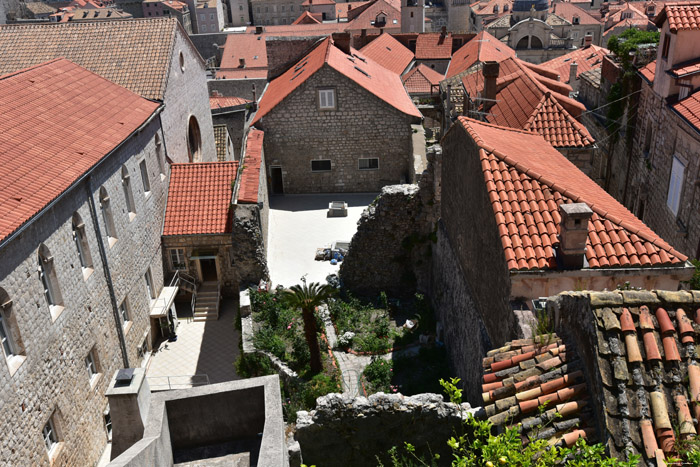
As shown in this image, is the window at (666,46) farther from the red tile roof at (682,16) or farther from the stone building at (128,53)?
the stone building at (128,53)

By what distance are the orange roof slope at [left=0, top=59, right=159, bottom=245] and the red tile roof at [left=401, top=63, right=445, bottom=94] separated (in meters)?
22.7

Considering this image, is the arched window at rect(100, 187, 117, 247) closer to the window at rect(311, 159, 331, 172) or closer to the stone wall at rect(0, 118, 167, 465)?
the stone wall at rect(0, 118, 167, 465)

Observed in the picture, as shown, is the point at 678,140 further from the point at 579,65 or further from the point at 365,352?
the point at 579,65

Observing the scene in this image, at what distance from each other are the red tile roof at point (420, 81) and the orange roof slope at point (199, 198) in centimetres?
2067

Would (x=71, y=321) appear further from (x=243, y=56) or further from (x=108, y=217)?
(x=243, y=56)

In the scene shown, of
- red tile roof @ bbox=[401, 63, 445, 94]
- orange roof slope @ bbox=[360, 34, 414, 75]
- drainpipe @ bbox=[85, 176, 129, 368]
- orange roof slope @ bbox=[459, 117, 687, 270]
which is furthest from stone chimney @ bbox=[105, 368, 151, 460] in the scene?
orange roof slope @ bbox=[360, 34, 414, 75]

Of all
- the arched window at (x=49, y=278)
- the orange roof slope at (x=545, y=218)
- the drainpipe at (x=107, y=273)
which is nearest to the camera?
the orange roof slope at (x=545, y=218)

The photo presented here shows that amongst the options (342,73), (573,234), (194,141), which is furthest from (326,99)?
(573,234)

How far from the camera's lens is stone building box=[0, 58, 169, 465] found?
12.4 metres

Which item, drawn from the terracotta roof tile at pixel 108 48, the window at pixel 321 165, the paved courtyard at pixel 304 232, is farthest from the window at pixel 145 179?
the window at pixel 321 165

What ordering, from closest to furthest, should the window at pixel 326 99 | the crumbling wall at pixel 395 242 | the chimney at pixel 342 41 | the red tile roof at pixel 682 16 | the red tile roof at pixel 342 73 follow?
1. the red tile roof at pixel 682 16
2. the crumbling wall at pixel 395 242
3. the window at pixel 326 99
4. the red tile roof at pixel 342 73
5. the chimney at pixel 342 41

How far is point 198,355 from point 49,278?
261 inches

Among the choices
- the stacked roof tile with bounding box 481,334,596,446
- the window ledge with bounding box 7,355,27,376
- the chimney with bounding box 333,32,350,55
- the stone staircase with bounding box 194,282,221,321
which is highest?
the chimney with bounding box 333,32,350,55

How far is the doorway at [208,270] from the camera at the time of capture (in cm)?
2247
